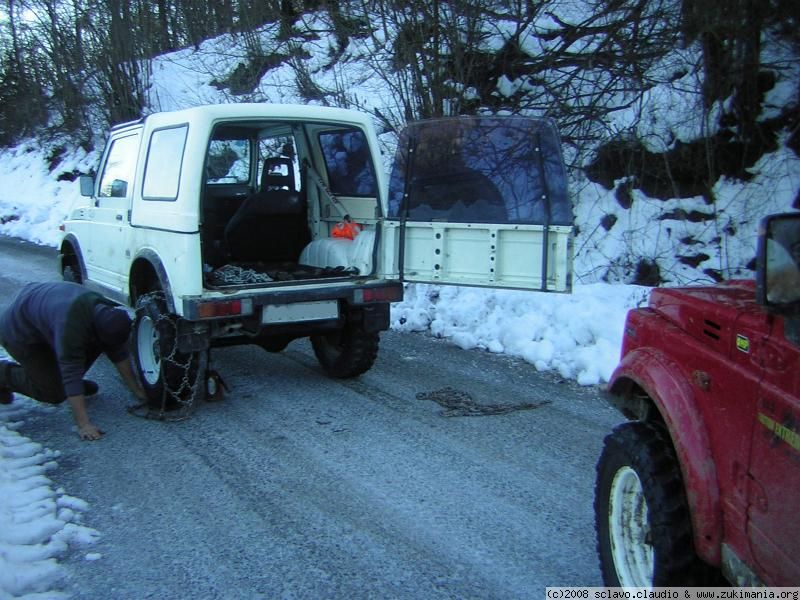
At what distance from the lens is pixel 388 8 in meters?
11.4

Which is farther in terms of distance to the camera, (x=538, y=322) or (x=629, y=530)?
(x=538, y=322)

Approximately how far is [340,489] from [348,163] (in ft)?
10.8

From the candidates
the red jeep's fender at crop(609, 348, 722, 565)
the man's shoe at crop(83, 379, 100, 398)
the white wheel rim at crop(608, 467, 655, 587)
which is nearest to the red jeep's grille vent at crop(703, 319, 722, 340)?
the red jeep's fender at crop(609, 348, 722, 565)

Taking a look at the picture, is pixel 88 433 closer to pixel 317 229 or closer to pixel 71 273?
pixel 317 229

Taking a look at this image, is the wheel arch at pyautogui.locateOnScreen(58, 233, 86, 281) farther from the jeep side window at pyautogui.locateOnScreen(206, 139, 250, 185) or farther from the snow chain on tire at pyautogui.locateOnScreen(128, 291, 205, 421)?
the snow chain on tire at pyautogui.locateOnScreen(128, 291, 205, 421)

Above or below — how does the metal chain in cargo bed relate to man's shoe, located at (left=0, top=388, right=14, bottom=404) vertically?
above

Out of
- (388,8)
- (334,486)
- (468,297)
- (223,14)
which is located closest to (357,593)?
(334,486)

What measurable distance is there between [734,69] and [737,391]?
8.28m

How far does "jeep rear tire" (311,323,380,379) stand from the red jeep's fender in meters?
3.53

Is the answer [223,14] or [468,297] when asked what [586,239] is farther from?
[223,14]

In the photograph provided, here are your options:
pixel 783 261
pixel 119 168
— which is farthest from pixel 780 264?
pixel 119 168

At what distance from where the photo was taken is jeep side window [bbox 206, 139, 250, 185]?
293 inches

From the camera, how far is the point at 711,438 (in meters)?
2.43

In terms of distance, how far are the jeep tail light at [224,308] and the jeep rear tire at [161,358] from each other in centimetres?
36
